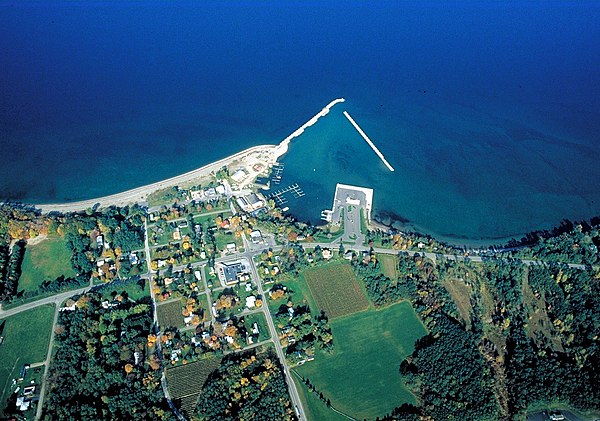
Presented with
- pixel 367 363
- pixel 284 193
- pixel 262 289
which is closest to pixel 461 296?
pixel 367 363

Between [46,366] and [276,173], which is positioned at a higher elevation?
[276,173]

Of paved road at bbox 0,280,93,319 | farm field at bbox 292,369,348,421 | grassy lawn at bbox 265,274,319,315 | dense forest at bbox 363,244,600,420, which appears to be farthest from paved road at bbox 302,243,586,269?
paved road at bbox 0,280,93,319

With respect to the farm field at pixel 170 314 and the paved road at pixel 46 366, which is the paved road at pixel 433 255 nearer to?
the farm field at pixel 170 314

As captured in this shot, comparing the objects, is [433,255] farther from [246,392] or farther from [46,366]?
[46,366]

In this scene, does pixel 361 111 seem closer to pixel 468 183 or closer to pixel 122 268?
pixel 468 183

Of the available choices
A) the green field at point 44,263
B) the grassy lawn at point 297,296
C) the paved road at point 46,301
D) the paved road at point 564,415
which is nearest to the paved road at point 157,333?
the paved road at point 46,301

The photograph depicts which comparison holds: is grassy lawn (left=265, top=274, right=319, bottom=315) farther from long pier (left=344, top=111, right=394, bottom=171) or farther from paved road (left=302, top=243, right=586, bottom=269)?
long pier (left=344, top=111, right=394, bottom=171)

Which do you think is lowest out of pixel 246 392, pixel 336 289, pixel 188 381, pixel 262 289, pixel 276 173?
pixel 246 392
